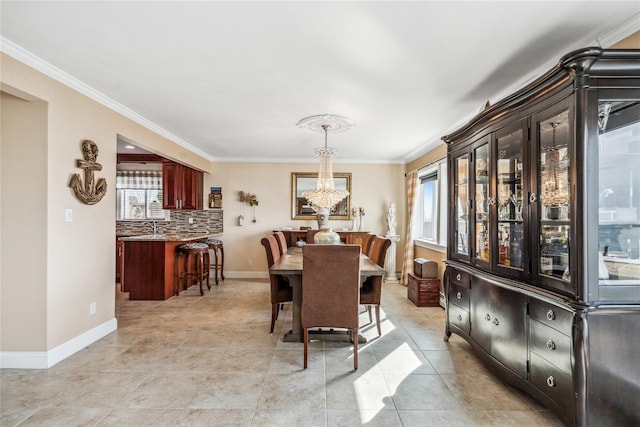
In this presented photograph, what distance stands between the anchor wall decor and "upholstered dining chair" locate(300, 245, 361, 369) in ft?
7.00

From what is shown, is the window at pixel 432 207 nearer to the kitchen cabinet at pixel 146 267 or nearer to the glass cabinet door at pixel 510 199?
the glass cabinet door at pixel 510 199

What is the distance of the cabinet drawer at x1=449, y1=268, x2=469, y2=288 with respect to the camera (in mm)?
2840

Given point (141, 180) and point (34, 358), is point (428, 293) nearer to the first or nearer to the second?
point (34, 358)

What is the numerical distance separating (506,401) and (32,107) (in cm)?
424

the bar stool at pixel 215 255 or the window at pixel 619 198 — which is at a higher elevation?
the window at pixel 619 198

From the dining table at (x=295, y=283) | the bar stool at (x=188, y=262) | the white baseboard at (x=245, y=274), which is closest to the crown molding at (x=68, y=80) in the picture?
the bar stool at (x=188, y=262)

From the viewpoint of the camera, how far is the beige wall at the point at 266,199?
6.38 meters

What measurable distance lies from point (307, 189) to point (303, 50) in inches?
167

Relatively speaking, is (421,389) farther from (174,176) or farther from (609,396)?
(174,176)

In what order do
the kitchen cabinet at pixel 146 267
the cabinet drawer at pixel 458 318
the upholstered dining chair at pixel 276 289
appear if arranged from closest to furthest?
the cabinet drawer at pixel 458 318
the upholstered dining chair at pixel 276 289
the kitchen cabinet at pixel 146 267

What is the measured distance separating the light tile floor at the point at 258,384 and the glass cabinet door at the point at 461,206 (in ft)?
3.18

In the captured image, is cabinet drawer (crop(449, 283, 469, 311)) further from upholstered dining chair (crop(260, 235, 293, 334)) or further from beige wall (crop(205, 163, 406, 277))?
beige wall (crop(205, 163, 406, 277))

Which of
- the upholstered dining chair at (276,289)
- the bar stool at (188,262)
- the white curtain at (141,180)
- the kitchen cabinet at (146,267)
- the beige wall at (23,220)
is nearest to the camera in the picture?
the beige wall at (23,220)

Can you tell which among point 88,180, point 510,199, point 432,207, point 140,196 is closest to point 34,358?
point 88,180
